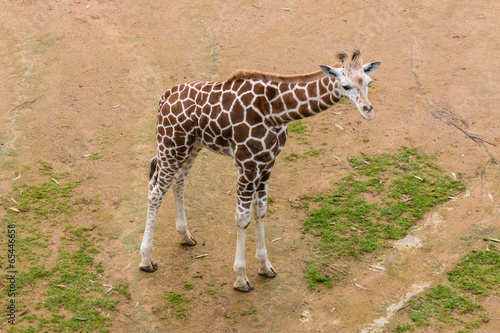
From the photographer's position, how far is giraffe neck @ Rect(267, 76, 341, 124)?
7.36m

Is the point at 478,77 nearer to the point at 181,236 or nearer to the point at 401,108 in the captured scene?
the point at 401,108

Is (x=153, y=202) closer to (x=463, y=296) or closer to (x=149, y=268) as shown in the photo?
(x=149, y=268)

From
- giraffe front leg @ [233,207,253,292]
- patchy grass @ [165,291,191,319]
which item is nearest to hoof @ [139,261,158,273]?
patchy grass @ [165,291,191,319]

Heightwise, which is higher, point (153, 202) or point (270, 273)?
point (153, 202)

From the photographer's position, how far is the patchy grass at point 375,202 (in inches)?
371

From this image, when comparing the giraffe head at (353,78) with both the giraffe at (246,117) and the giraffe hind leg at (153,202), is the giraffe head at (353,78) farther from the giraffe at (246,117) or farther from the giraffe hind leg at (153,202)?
the giraffe hind leg at (153,202)

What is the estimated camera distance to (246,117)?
776 centimetres

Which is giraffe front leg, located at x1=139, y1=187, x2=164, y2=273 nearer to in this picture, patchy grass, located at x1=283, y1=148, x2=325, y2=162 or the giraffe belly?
the giraffe belly

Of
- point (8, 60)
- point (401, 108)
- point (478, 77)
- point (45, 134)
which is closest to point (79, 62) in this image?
point (8, 60)

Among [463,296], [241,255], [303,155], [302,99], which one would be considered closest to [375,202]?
[303,155]

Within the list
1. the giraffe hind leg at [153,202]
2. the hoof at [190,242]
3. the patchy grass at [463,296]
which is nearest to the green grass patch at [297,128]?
the hoof at [190,242]

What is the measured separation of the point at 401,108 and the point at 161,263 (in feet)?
23.8

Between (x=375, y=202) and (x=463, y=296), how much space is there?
265cm

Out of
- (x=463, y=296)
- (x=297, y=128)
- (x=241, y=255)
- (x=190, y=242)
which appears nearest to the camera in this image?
(x=463, y=296)
